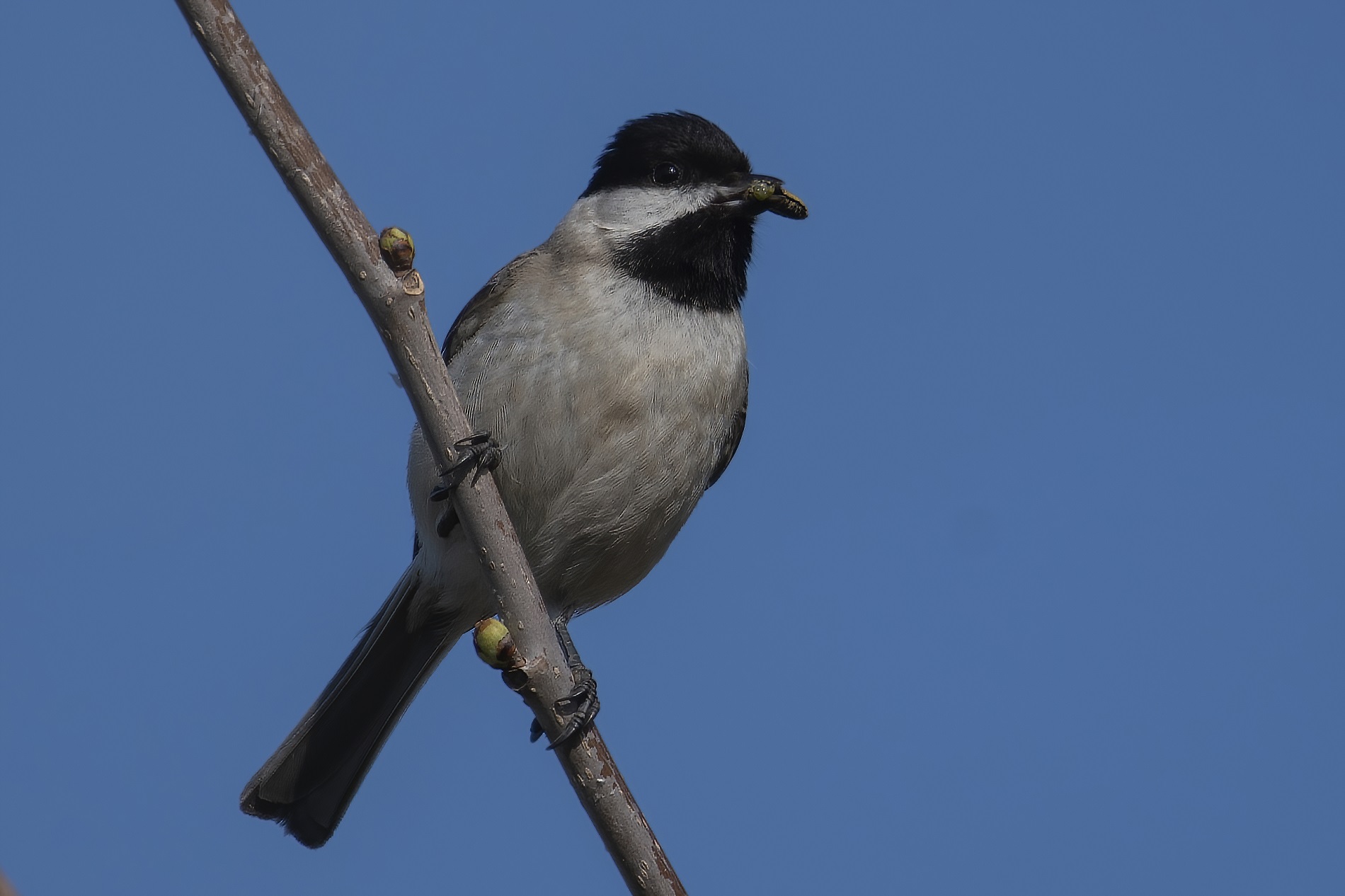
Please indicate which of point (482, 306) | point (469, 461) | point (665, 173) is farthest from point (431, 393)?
point (665, 173)

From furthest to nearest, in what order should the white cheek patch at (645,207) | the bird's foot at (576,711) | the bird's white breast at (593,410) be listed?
the white cheek patch at (645,207) < the bird's white breast at (593,410) < the bird's foot at (576,711)

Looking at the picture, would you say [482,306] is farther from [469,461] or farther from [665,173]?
[469,461]

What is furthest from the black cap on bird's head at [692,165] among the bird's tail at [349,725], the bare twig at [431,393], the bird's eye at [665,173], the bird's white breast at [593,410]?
the bare twig at [431,393]

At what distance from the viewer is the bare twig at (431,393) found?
2.99 m

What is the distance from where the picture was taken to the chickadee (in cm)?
461

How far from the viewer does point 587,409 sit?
15.0ft

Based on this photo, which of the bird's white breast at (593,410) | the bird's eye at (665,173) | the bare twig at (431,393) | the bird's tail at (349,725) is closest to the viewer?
the bare twig at (431,393)

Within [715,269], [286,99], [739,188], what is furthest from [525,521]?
[286,99]

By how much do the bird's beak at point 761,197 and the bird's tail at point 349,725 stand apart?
197cm

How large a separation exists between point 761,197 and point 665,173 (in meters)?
0.42

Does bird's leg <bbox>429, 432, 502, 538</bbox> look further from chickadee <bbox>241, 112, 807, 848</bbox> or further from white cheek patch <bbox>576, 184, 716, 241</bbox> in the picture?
white cheek patch <bbox>576, 184, 716, 241</bbox>

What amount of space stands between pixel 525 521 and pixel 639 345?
2.55ft

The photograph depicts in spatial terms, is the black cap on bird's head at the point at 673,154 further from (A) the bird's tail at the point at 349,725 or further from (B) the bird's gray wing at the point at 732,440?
(A) the bird's tail at the point at 349,725

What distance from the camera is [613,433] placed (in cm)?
462
